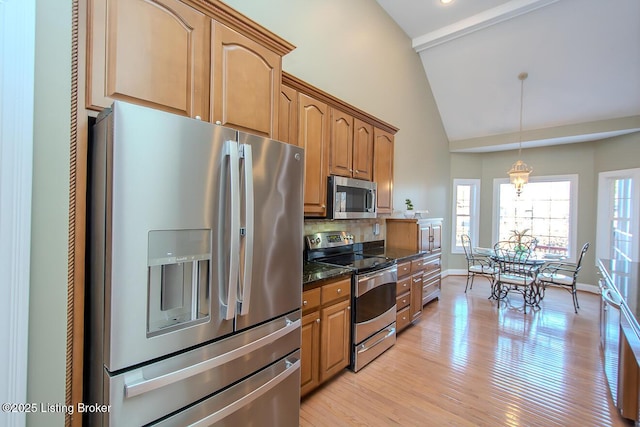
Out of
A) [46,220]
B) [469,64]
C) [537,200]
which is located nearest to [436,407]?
[46,220]

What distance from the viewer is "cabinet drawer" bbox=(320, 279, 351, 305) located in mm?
2189

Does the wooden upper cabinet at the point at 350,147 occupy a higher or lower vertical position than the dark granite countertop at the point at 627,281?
higher

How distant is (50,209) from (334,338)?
1.99 meters

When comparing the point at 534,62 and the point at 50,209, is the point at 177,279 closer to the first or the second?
the point at 50,209

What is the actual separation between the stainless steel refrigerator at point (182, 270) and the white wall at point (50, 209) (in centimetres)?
10

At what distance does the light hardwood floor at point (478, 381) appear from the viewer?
202 centimetres

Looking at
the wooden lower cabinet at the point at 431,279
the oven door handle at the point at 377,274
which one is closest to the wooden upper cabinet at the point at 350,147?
the oven door handle at the point at 377,274

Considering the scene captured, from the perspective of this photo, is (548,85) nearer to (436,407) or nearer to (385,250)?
(385,250)

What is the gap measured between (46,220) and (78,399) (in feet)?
2.27

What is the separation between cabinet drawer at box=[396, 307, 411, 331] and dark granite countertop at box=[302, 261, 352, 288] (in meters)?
1.28

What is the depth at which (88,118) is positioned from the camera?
1.13 m

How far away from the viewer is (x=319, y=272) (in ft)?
7.51

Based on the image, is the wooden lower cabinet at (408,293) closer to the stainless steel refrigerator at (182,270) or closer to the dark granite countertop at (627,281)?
the dark granite countertop at (627,281)

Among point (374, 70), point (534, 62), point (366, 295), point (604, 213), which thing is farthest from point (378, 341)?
point (604, 213)
